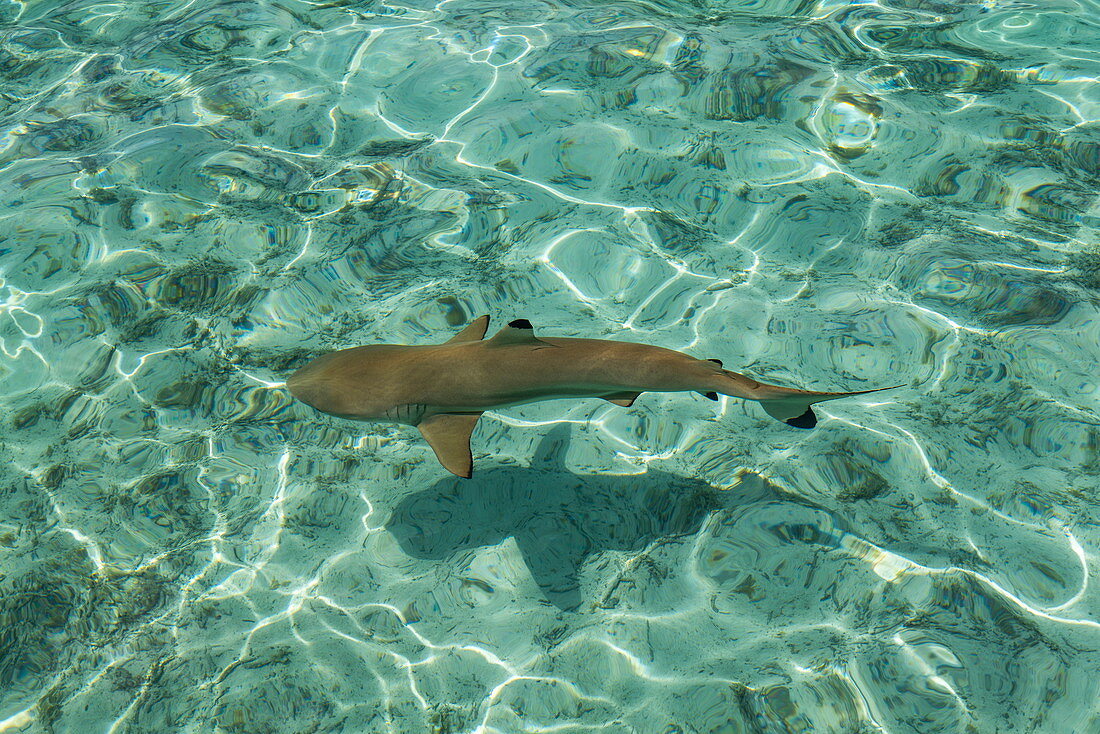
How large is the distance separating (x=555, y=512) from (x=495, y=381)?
1.23m

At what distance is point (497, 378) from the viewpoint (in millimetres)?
4039

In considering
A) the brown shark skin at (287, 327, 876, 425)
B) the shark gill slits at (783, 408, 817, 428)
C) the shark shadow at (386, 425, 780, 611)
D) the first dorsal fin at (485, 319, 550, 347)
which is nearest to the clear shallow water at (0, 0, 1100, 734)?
the shark shadow at (386, 425, 780, 611)

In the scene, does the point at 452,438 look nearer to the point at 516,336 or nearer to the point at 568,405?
the point at 516,336

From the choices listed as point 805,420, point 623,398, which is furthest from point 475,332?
point 805,420

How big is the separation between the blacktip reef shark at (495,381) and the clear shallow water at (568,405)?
935mm

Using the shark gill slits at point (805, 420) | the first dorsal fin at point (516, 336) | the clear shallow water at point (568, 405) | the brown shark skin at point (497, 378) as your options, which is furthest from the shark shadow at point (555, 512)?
the first dorsal fin at point (516, 336)

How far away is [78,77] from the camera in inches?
342

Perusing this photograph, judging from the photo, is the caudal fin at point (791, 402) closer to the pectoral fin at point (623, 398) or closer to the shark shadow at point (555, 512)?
the pectoral fin at point (623, 398)

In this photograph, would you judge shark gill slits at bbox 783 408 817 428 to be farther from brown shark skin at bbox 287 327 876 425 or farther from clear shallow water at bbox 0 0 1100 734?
clear shallow water at bbox 0 0 1100 734

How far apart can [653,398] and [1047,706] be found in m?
2.81

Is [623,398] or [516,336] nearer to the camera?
[516,336]

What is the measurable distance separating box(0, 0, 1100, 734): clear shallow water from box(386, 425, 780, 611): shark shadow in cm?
2

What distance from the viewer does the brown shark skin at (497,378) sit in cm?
389

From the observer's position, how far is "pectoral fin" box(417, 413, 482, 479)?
405 centimetres
